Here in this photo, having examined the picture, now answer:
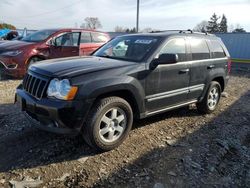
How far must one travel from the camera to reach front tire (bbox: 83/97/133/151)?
3.79 m

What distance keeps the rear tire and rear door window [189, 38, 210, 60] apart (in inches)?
27.7

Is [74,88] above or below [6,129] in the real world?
above

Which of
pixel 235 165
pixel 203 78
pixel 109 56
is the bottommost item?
pixel 235 165

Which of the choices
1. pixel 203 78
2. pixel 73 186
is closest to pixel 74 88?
Result: pixel 73 186

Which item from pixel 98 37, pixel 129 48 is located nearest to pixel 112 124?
pixel 129 48

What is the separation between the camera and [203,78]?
567cm

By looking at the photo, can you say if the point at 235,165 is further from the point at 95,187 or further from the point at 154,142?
the point at 95,187

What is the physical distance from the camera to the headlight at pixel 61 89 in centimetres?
359

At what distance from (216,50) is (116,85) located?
124 inches

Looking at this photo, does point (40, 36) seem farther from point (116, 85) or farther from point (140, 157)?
point (140, 157)

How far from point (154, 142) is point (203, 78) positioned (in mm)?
1933

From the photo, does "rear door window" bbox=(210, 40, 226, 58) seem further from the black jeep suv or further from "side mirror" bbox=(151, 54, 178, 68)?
"side mirror" bbox=(151, 54, 178, 68)

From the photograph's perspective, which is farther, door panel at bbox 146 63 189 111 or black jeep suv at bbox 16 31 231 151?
door panel at bbox 146 63 189 111

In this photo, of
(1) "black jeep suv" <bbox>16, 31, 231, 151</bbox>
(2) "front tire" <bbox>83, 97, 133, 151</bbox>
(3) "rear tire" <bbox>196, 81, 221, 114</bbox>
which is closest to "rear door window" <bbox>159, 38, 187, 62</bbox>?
(1) "black jeep suv" <bbox>16, 31, 231, 151</bbox>
